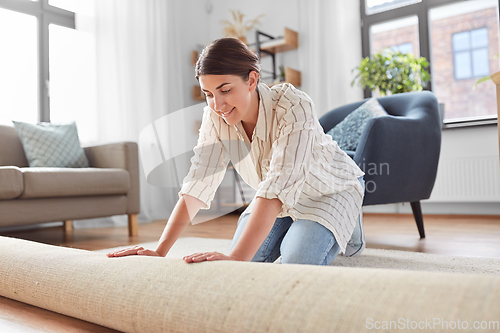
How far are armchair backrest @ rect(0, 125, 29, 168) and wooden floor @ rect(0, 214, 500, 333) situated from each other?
529 millimetres

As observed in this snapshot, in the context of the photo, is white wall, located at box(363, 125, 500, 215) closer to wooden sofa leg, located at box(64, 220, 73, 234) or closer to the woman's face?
wooden sofa leg, located at box(64, 220, 73, 234)

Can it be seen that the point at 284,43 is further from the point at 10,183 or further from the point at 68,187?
the point at 10,183

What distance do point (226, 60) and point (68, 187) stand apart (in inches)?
67.5

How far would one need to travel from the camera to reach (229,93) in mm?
952

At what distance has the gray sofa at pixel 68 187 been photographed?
2.13 metres

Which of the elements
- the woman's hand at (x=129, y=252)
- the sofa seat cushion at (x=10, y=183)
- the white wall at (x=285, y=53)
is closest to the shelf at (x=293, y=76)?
the white wall at (x=285, y=53)

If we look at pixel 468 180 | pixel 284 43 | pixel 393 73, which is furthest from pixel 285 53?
pixel 468 180

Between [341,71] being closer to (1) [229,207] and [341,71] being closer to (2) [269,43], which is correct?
(2) [269,43]

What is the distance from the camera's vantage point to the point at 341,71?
155 inches

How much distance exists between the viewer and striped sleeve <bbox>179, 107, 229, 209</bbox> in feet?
3.48

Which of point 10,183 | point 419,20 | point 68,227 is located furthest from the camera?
point 419,20

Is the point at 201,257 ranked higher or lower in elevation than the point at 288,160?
lower

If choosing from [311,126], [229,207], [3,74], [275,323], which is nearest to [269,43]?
[229,207]

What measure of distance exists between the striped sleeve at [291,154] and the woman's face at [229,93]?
0.10 meters
